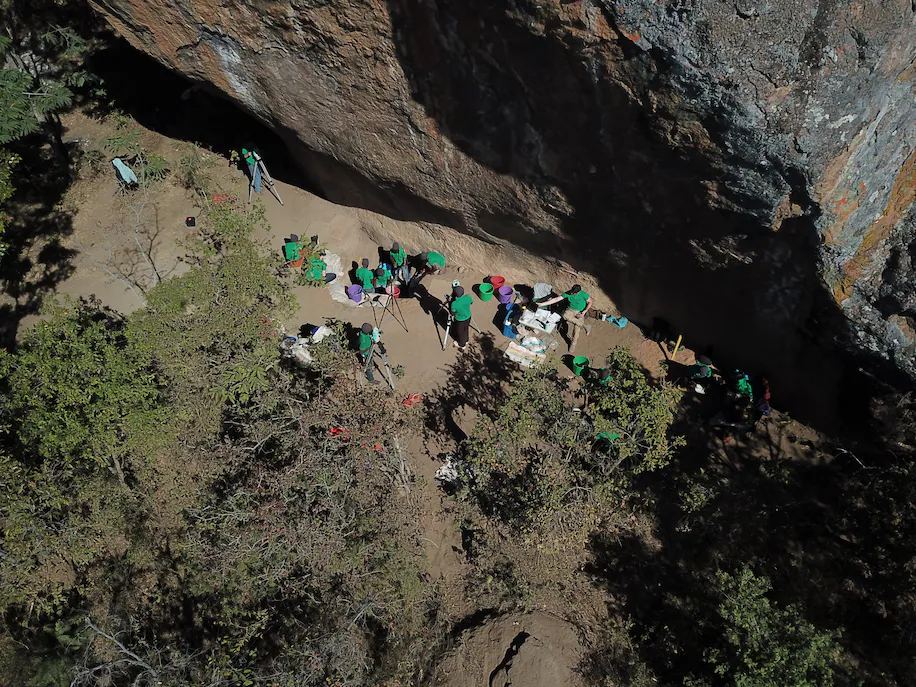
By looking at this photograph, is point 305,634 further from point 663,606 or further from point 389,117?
point 389,117

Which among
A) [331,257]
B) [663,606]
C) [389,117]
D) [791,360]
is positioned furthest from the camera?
[331,257]

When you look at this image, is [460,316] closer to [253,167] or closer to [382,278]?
[382,278]

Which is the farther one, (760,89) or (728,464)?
(728,464)

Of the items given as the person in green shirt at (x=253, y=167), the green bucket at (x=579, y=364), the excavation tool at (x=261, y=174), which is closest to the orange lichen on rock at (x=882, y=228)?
the green bucket at (x=579, y=364)

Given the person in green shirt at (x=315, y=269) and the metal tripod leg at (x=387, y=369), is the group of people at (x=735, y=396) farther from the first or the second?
the person in green shirt at (x=315, y=269)

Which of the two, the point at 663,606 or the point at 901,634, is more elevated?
the point at 901,634

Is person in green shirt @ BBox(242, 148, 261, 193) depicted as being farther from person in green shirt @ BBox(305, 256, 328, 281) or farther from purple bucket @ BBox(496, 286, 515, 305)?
purple bucket @ BBox(496, 286, 515, 305)

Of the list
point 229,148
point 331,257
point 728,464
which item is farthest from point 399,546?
point 229,148

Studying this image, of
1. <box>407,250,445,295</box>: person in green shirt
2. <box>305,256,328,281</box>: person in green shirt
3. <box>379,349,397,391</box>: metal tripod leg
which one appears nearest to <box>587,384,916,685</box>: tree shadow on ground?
<box>379,349,397,391</box>: metal tripod leg
